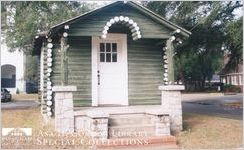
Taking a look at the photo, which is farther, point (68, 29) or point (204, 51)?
point (204, 51)

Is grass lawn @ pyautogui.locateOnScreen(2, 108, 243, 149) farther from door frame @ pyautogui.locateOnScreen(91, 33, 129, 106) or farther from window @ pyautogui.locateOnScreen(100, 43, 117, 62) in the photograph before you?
window @ pyautogui.locateOnScreen(100, 43, 117, 62)

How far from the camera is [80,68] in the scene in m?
13.2

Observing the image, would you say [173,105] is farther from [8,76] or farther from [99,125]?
[8,76]

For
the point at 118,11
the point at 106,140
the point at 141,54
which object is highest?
the point at 118,11

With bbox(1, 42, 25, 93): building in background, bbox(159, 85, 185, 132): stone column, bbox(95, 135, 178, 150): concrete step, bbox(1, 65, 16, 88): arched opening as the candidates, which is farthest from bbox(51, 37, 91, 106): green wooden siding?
bbox(1, 65, 16, 88): arched opening

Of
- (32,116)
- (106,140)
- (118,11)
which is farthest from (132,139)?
(32,116)

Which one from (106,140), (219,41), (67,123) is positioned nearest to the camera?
(106,140)

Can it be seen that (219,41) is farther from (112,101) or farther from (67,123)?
(67,123)

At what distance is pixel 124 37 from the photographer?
13656 mm

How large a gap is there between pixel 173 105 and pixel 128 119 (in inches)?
59.8

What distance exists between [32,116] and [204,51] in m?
12.3

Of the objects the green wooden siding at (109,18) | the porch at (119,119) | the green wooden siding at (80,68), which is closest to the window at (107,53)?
the green wooden siding at (80,68)

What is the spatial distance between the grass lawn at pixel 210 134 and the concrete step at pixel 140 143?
0.38 m

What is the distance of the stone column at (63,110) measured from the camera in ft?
35.3
